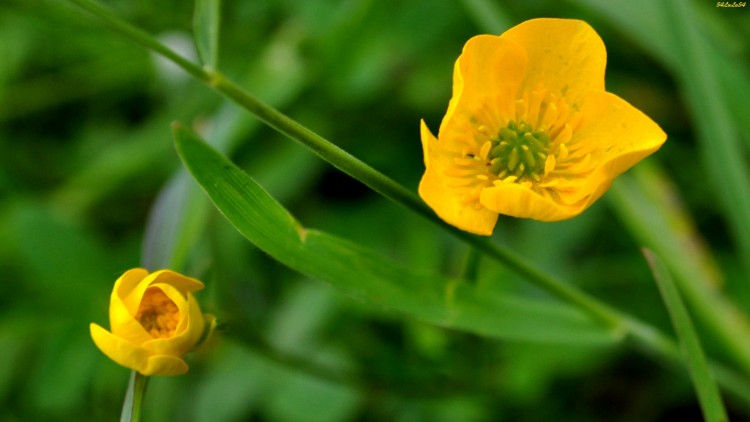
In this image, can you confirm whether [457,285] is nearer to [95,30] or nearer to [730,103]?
[730,103]

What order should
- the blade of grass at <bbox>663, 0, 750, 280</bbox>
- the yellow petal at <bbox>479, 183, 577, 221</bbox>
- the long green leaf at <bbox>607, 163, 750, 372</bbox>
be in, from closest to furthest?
the yellow petal at <bbox>479, 183, 577, 221</bbox> < the blade of grass at <bbox>663, 0, 750, 280</bbox> < the long green leaf at <bbox>607, 163, 750, 372</bbox>

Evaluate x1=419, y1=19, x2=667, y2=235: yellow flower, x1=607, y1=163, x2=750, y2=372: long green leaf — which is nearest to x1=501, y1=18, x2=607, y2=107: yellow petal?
x1=419, y1=19, x2=667, y2=235: yellow flower

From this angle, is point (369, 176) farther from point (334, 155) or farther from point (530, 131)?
point (530, 131)

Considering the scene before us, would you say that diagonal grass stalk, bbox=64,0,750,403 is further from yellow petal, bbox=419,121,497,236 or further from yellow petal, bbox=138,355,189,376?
yellow petal, bbox=138,355,189,376

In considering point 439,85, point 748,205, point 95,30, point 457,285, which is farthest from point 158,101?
point 748,205

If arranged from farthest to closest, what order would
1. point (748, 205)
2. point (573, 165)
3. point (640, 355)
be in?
1. point (640, 355)
2. point (748, 205)
3. point (573, 165)

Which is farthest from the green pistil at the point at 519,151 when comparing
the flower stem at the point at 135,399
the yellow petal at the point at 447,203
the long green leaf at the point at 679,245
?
the long green leaf at the point at 679,245

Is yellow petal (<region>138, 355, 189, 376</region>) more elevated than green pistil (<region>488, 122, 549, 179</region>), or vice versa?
green pistil (<region>488, 122, 549, 179</region>)
